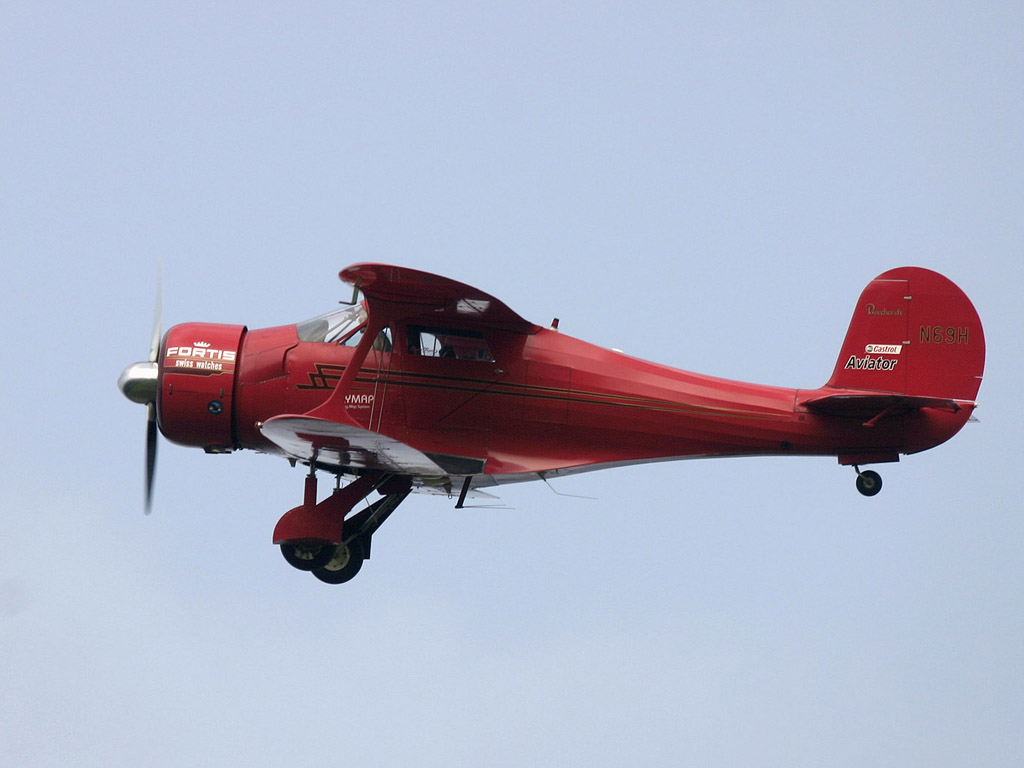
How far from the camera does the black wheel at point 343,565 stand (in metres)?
17.9

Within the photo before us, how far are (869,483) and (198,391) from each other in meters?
7.74

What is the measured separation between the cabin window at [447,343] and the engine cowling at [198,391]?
7.11ft

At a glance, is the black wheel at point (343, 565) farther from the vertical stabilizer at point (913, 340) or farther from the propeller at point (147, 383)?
the vertical stabilizer at point (913, 340)

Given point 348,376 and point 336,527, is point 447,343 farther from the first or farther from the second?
point 336,527

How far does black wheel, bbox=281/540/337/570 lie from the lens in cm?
1747

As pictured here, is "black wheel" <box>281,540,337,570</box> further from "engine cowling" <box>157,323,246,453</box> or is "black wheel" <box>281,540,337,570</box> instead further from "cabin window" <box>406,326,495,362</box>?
"cabin window" <box>406,326,495,362</box>

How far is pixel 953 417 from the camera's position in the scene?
16750 mm

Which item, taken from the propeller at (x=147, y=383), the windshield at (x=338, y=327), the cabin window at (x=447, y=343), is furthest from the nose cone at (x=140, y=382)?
the cabin window at (x=447, y=343)

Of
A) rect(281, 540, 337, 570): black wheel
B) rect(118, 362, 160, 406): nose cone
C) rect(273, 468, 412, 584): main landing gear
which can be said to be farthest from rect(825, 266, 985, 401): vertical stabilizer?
rect(118, 362, 160, 406): nose cone

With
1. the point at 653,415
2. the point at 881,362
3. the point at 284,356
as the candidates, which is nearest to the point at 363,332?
the point at 284,356

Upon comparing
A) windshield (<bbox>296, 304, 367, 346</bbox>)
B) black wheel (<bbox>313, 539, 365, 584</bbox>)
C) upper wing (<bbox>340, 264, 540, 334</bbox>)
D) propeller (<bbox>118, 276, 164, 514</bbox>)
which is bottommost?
black wheel (<bbox>313, 539, 365, 584</bbox>)

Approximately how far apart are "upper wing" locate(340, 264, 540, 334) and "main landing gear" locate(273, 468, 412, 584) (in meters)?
2.39

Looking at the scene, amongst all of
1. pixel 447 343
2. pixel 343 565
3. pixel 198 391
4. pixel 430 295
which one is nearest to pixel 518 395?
pixel 447 343

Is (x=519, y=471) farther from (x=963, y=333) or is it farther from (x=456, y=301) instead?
(x=963, y=333)
